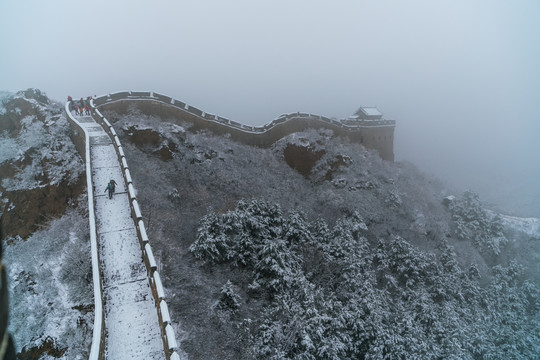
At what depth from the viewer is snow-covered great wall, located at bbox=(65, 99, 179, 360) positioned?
10.6 m

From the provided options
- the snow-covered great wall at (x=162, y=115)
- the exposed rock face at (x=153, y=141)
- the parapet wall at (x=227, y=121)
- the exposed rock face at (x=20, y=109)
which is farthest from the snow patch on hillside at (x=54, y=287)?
the parapet wall at (x=227, y=121)

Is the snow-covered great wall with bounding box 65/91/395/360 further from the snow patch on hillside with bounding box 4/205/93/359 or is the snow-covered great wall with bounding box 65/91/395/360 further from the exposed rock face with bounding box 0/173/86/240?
the exposed rock face with bounding box 0/173/86/240

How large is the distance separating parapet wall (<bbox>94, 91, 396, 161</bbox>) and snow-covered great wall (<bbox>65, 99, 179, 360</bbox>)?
12.3 m

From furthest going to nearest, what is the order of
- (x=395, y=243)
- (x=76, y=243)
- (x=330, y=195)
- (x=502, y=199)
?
(x=502, y=199) → (x=330, y=195) → (x=395, y=243) → (x=76, y=243)

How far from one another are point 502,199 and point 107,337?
92.7 m

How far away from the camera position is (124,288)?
12.5 metres

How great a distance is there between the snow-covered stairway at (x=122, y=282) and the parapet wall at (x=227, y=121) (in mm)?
11994

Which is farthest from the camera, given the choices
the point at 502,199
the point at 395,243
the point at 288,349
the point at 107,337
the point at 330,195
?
the point at 502,199

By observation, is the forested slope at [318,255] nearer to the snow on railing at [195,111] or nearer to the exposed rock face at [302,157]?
the exposed rock face at [302,157]

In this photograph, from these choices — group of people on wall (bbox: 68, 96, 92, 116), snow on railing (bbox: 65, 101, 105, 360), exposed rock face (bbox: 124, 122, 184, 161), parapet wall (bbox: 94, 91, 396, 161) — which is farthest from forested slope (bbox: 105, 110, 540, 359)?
snow on railing (bbox: 65, 101, 105, 360)

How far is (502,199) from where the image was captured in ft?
261

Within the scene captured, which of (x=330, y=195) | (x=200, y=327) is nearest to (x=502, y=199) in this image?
(x=330, y=195)

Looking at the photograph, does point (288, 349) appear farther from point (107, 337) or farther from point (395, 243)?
point (395, 243)

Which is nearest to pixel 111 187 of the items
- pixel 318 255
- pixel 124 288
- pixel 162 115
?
pixel 124 288
